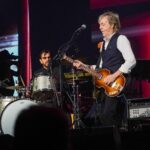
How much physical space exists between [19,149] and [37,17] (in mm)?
7836

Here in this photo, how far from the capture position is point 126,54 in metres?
5.38

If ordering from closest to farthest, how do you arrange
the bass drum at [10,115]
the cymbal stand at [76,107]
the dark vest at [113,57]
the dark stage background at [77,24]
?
1. the bass drum at [10,115]
2. the dark vest at [113,57]
3. the cymbal stand at [76,107]
4. the dark stage background at [77,24]

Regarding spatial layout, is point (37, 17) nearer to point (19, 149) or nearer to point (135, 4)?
point (135, 4)

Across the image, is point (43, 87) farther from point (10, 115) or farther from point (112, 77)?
point (10, 115)

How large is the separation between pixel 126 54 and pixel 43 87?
199 cm

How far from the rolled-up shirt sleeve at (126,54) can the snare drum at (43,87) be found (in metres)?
1.80

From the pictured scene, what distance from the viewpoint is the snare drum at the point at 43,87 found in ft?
22.4

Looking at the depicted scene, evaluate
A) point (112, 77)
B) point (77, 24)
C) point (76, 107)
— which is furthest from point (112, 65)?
point (77, 24)

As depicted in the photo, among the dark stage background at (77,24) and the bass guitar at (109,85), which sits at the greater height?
the dark stage background at (77,24)

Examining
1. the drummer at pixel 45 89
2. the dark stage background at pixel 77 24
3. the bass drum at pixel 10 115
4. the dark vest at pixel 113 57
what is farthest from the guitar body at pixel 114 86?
the dark stage background at pixel 77 24

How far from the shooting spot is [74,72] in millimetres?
6887

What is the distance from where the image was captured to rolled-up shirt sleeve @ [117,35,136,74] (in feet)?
17.4

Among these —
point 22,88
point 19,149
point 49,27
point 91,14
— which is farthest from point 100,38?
point 19,149

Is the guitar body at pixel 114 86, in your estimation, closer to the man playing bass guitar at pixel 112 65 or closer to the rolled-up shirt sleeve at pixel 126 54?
the man playing bass guitar at pixel 112 65
